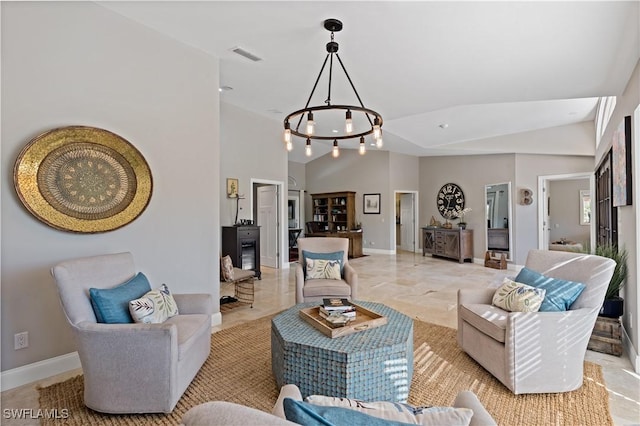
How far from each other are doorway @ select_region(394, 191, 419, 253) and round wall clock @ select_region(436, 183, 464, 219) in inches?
33.0

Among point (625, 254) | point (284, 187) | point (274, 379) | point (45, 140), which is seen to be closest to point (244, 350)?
point (274, 379)

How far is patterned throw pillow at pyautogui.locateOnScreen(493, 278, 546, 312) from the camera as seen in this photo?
8.25ft

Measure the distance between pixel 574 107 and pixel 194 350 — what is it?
6.51 m

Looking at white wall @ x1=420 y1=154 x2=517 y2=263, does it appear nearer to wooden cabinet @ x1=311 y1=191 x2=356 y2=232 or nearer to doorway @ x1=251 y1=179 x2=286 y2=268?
wooden cabinet @ x1=311 y1=191 x2=356 y2=232

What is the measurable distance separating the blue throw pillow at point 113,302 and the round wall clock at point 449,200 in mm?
8075

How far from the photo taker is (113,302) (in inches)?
86.8

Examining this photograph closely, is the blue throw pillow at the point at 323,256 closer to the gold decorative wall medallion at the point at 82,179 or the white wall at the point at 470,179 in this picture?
the gold decorative wall medallion at the point at 82,179

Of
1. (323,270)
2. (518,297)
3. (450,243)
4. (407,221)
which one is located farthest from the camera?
(407,221)

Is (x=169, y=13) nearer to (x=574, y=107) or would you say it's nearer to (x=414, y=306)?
(x=414, y=306)

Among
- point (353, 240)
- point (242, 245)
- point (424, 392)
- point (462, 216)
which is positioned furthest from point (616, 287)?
point (353, 240)

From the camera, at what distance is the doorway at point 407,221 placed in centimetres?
992

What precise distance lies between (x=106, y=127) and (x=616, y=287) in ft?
16.3

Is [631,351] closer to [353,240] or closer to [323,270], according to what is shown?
[323,270]

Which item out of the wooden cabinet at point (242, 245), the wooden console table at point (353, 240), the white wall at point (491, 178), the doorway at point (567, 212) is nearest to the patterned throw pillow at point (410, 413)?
the wooden cabinet at point (242, 245)
